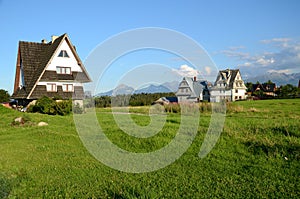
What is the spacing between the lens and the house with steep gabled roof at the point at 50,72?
98.4ft

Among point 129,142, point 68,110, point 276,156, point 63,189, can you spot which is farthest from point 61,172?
point 68,110

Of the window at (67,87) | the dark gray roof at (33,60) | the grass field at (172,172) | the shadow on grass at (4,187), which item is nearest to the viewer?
the shadow on grass at (4,187)

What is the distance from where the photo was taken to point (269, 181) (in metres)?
5.72

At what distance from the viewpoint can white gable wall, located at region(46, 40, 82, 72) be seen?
3097cm

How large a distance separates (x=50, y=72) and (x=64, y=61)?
2087 millimetres

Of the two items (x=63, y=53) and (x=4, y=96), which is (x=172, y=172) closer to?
(x=63, y=53)

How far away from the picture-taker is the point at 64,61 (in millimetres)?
31781

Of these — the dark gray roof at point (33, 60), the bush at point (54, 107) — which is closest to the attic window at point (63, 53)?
the dark gray roof at point (33, 60)

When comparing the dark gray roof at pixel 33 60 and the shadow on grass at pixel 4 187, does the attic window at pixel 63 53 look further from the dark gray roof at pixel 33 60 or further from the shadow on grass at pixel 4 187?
the shadow on grass at pixel 4 187

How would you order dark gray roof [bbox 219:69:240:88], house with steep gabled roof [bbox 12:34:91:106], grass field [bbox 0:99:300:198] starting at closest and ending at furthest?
grass field [bbox 0:99:300:198], house with steep gabled roof [bbox 12:34:91:106], dark gray roof [bbox 219:69:240:88]

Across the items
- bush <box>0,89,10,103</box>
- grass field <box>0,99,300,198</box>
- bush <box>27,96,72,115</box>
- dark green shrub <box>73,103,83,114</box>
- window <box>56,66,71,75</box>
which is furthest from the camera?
bush <box>0,89,10,103</box>

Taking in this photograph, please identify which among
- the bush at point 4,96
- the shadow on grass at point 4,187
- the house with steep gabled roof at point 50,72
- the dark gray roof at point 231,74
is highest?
the dark gray roof at point 231,74

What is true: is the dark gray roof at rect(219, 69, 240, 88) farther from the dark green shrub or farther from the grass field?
the grass field

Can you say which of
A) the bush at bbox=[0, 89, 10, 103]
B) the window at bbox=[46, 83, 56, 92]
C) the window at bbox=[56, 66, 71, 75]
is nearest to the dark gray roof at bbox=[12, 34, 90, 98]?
the window at bbox=[56, 66, 71, 75]
